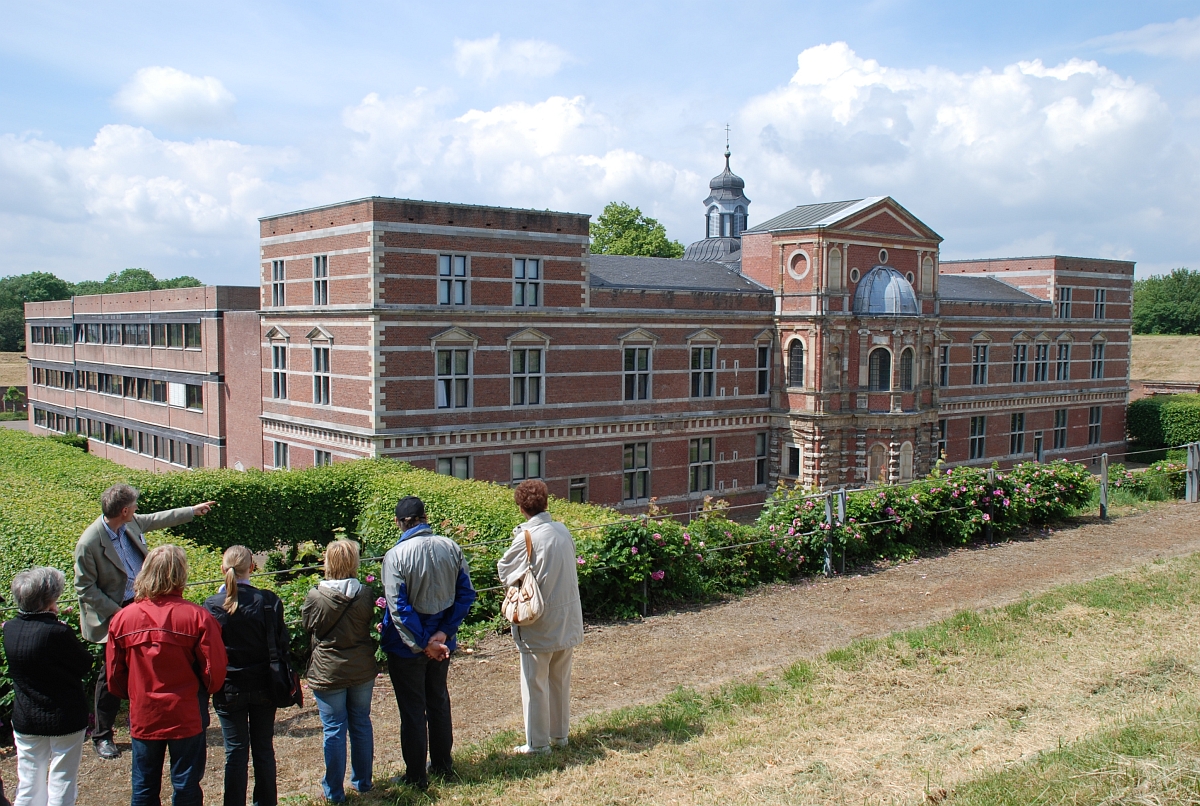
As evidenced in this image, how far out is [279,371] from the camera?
2773 cm

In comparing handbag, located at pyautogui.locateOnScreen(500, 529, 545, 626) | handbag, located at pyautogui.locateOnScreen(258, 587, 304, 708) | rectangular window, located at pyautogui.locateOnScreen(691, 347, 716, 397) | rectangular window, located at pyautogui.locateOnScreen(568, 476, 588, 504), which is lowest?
rectangular window, located at pyautogui.locateOnScreen(568, 476, 588, 504)

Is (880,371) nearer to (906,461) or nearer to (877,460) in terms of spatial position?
(877,460)

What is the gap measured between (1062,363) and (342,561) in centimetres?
4057

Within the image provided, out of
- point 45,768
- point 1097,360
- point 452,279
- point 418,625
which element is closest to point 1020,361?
point 1097,360

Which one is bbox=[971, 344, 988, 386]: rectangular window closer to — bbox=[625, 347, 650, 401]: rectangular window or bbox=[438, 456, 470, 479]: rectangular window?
bbox=[625, 347, 650, 401]: rectangular window

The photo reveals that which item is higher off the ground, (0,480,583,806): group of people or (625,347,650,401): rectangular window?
(625,347,650,401): rectangular window

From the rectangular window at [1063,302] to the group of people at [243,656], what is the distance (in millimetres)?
38912

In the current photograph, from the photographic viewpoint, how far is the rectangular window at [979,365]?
36781 millimetres

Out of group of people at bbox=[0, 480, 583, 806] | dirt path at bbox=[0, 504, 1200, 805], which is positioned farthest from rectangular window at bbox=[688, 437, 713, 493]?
group of people at bbox=[0, 480, 583, 806]

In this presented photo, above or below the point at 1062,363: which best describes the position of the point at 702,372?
below

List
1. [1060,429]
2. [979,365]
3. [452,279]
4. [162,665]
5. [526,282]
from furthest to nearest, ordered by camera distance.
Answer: [1060,429] < [979,365] < [526,282] < [452,279] < [162,665]

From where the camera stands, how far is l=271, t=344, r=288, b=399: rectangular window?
90.5ft

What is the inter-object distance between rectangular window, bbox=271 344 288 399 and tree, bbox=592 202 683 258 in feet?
104

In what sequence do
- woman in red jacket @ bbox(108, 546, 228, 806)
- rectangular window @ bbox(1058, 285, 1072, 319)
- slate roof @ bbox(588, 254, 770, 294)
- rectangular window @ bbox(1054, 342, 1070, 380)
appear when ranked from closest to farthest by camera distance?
woman in red jacket @ bbox(108, 546, 228, 806) → slate roof @ bbox(588, 254, 770, 294) → rectangular window @ bbox(1058, 285, 1072, 319) → rectangular window @ bbox(1054, 342, 1070, 380)
